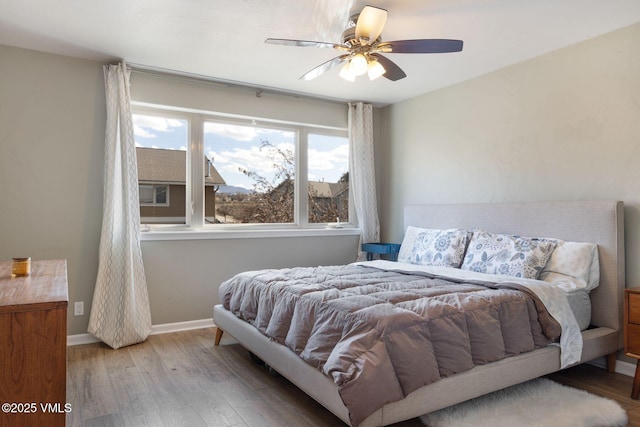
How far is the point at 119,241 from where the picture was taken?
11.7 feet

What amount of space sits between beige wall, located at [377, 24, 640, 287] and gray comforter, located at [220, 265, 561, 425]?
1.22 m

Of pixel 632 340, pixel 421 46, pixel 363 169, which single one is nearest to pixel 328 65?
pixel 421 46

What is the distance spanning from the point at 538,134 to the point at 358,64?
1.79 m

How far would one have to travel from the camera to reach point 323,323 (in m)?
2.21

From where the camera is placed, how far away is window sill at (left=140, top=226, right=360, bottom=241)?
12.7ft

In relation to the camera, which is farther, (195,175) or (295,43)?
(195,175)

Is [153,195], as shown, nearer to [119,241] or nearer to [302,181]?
[119,241]

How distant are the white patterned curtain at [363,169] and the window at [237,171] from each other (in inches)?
9.1

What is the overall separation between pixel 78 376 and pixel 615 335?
375cm

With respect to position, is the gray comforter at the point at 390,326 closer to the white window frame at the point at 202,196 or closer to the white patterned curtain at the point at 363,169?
the white window frame at the point at 202,196

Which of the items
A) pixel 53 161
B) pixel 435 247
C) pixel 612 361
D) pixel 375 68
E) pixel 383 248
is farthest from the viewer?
pixel 383 248

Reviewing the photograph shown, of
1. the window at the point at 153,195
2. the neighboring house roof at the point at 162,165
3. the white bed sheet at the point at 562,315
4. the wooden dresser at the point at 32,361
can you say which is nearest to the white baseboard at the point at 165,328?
the window at the point at 153,195

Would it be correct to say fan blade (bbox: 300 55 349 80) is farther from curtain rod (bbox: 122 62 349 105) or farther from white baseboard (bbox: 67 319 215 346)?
white baseboard (bbox: 67 319 215 346)

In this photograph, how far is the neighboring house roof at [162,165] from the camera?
13.0 feet
